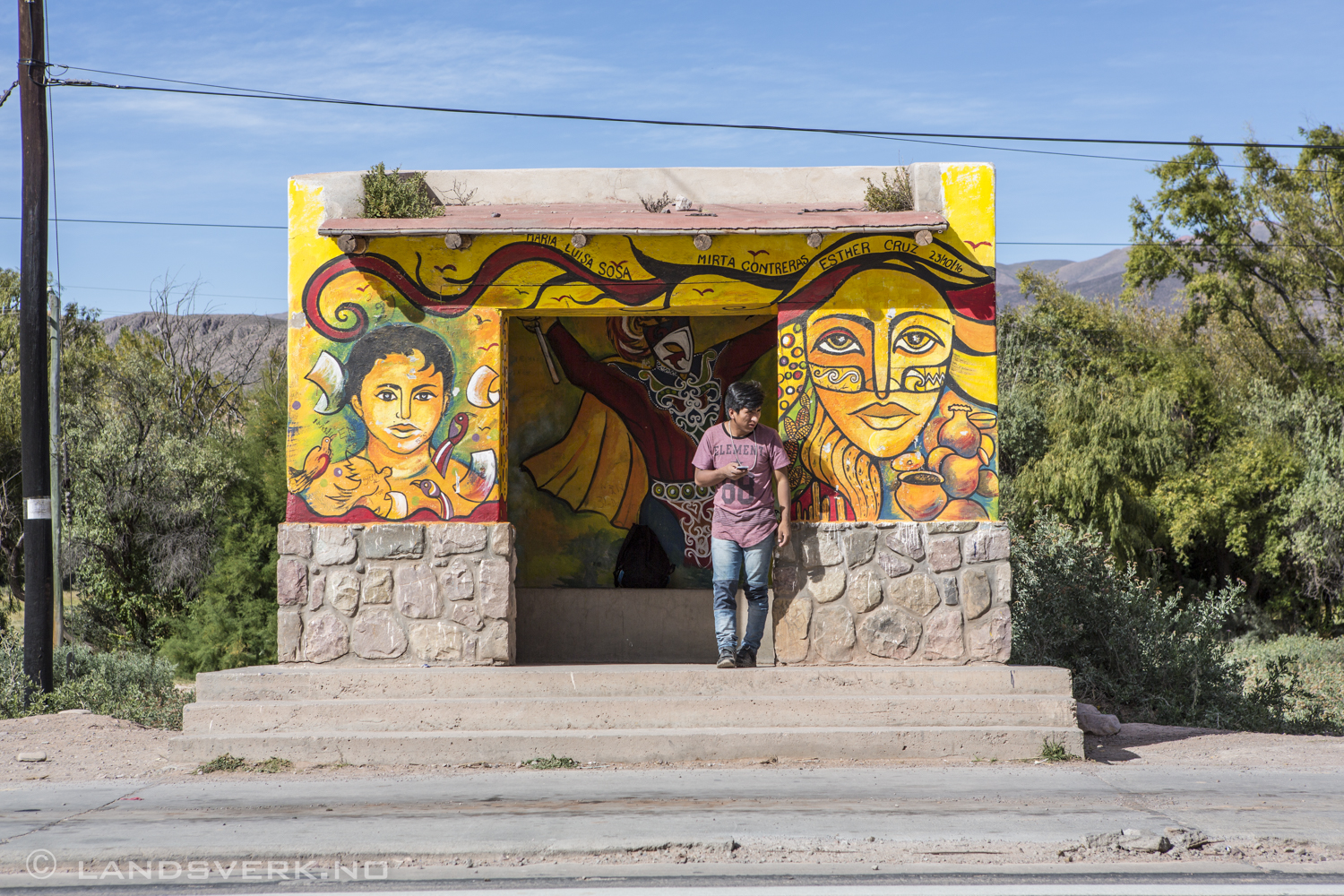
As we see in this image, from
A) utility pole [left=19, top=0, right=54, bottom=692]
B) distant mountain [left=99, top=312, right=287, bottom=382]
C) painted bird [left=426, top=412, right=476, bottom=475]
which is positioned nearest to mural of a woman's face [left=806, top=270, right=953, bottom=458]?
painted bird [left=426, top=412, right=476, bottom=475]

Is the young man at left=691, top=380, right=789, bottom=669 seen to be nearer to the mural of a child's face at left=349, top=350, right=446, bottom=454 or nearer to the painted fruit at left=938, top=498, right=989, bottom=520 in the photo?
the painted fruit at left=938, top=498, right=989, bottom=520

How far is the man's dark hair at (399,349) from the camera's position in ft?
25.7

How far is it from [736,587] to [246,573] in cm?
1138

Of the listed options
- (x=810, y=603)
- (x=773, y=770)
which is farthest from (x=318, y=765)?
(x=810, y=603)

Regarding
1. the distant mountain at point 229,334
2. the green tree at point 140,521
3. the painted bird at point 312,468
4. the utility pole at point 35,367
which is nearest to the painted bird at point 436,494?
the painted bird at point 312,468

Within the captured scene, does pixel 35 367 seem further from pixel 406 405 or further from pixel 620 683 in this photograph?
pixel 620 683

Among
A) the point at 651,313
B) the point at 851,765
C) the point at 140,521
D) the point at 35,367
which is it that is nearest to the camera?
the point at 851,765

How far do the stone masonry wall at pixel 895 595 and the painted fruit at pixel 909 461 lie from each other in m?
0.40

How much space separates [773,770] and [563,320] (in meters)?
4.64

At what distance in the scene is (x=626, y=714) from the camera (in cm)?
700

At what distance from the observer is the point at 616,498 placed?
973cm

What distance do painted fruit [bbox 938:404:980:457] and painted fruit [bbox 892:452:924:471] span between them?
7.3 inches

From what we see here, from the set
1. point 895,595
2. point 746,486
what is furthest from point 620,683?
point 895,595

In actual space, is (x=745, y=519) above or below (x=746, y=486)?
below
